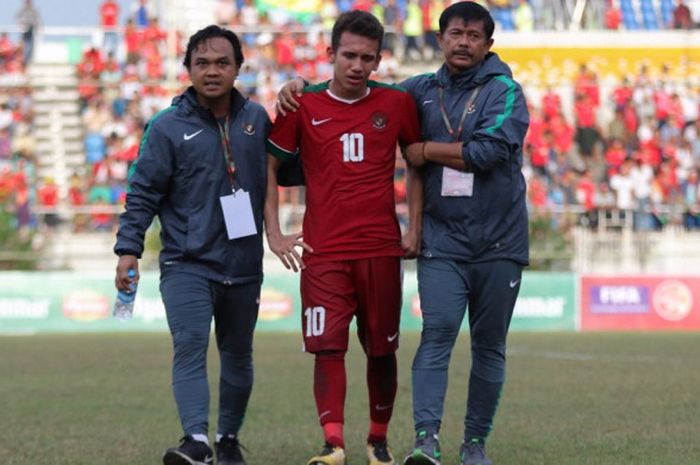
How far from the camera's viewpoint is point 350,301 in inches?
297

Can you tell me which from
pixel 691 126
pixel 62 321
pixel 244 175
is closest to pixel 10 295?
pixel 62 321

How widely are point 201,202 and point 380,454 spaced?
1.56 m

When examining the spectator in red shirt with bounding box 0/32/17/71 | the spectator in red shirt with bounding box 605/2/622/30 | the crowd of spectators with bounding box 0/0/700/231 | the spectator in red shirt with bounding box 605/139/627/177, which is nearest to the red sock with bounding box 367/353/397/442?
the crowd of spectators with bounding box 0/0/700/231

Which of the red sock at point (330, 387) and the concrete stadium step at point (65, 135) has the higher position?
the concrete stadium step at point (65, 135)

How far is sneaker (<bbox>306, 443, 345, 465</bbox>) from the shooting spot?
23.5 ft

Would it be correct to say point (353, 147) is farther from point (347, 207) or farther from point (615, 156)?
point (615, 156)

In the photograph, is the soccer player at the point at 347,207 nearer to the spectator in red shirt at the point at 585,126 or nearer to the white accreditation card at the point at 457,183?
the white accreditation card at the point at 457,183

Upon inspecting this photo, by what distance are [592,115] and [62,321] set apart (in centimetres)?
1267

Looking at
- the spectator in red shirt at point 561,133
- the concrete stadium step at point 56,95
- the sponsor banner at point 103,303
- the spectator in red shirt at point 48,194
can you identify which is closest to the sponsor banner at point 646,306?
the sponsor banner at point 103,303

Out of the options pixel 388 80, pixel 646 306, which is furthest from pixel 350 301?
pixel 388 80

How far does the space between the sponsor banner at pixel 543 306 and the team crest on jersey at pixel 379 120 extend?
18.6 m

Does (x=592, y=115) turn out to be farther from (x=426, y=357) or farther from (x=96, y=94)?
(x=426, y=357)

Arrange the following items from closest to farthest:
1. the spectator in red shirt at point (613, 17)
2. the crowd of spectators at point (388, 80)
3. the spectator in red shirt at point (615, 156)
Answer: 1. the crowd of spectators at point (388, 80)
2. the spectator in red shirt at point (615, 156)
3. the spectator in red shirt at point (613, 17)

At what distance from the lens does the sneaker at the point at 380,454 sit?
7695mm
